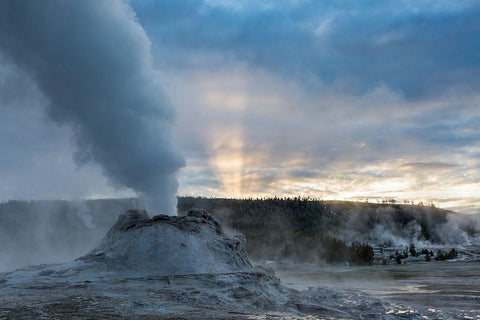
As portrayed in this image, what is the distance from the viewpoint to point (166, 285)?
49.6 feet

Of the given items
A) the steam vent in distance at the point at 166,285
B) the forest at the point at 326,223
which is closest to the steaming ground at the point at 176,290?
the steam vent in distance at the point at 166,285

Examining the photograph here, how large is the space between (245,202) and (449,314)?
11673 centimetres

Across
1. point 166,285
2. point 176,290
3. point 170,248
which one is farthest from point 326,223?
point 176,290

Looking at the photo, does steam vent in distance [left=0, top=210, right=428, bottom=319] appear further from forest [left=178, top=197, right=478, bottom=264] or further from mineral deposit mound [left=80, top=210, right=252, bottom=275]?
forest [left=178, top=197, right=478, bottom=264]

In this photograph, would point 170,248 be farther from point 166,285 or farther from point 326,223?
point 326,223

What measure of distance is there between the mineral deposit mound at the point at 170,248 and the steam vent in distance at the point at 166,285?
0.04m

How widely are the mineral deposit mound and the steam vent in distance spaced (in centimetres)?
4

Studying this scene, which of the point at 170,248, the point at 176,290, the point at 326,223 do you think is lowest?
the point at 176,290

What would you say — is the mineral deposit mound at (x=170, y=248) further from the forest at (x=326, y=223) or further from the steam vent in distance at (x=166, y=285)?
the forest at (x=326, y=223)

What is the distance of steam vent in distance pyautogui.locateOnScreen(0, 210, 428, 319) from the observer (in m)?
11.7

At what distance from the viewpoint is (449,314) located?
51.1 ft

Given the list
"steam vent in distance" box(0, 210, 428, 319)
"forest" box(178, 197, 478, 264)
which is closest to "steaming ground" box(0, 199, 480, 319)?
"steam vent in distance" box(0, 210, 428, 319)

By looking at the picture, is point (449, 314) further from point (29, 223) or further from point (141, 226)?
point (29, 223)

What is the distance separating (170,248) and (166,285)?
2569mm
